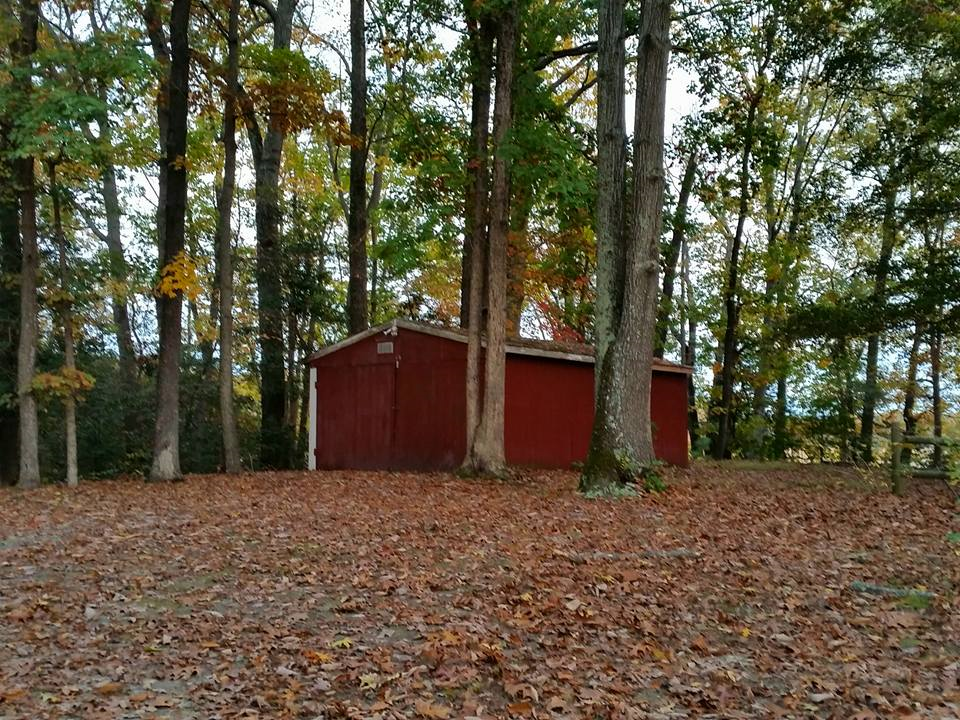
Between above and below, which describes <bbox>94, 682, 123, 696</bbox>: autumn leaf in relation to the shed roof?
below

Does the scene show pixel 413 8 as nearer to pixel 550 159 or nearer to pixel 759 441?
pixel 550 159

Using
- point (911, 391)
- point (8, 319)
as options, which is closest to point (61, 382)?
point (8, 319)

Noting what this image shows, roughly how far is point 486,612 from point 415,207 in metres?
12.6

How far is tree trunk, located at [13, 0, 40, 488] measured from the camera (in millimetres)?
12883

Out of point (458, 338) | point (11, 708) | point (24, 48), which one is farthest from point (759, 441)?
point (11, 708)

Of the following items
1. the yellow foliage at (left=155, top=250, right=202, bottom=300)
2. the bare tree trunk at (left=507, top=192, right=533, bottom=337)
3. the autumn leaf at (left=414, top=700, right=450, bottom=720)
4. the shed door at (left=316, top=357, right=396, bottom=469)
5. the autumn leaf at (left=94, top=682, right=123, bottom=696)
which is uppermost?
the bare tree trunk at (left=507, top=192, right=533, bottom=337)

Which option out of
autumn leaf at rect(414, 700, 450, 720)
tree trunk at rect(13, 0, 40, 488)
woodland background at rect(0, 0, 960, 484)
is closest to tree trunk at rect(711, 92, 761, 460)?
woodland background at rect(0, 0, 960, 484)

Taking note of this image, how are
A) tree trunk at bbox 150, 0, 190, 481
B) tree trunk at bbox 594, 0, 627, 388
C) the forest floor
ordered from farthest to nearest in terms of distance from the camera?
Answer: tree trunk at bbox 150, 0, 190, 481 < tree trunk at bbox 594, 0, 627, 388 < the forest floor

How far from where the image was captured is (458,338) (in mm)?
15836

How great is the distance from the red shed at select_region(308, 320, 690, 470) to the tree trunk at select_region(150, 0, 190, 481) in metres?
4.20

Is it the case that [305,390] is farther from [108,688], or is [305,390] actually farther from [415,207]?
[108,688]

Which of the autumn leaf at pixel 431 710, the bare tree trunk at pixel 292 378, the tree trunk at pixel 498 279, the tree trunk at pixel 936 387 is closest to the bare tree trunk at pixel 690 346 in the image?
the tree trunk at pixel 936 387

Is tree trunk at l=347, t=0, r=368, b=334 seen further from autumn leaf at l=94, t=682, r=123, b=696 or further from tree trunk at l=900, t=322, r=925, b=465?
tree trunk at l=900, t=322, r=925, b=465

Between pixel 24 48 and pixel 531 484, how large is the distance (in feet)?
32.4
